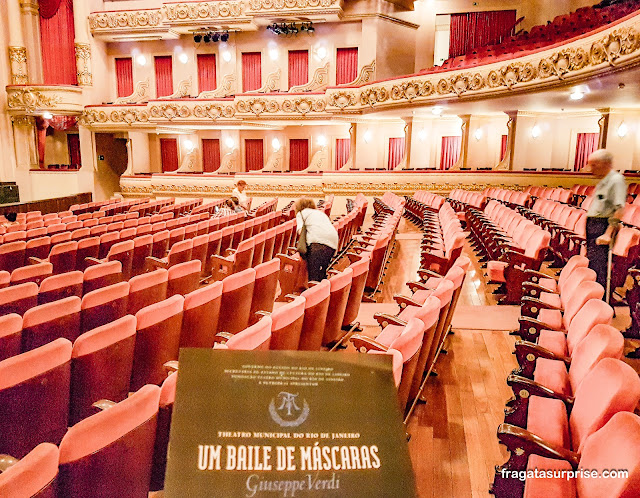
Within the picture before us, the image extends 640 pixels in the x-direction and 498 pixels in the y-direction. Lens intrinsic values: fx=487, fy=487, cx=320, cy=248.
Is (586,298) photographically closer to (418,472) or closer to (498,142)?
(418,472)

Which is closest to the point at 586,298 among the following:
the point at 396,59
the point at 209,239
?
the point at 209,239

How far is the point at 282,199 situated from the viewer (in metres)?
7.62

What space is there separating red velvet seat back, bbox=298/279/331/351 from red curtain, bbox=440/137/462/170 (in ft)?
23.8

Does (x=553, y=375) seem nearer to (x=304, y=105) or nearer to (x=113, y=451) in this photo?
(x=113, y=451)

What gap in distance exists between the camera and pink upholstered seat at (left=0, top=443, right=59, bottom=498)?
0.54 meters

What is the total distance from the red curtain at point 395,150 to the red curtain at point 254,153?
2489mm

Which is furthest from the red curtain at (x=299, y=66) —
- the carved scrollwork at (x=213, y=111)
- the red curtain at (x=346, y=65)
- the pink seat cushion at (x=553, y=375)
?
the pink seat cushion at (x=553, y=375)

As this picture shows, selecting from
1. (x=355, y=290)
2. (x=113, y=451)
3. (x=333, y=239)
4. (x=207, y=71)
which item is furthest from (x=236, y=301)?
(x=207, y=71)

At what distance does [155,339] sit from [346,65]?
847 centimetres

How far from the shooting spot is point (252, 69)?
9.33 metres

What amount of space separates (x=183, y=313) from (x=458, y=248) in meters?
1.44

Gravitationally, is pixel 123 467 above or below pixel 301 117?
below

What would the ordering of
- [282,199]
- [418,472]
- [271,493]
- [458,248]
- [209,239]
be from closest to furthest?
[271,493] → [418,472] → [458,248] → [209,239] → [282,199]

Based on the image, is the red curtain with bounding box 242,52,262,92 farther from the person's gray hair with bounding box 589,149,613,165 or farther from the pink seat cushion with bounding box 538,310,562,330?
the pink seat cushion with bounding box 538,310,562,330
